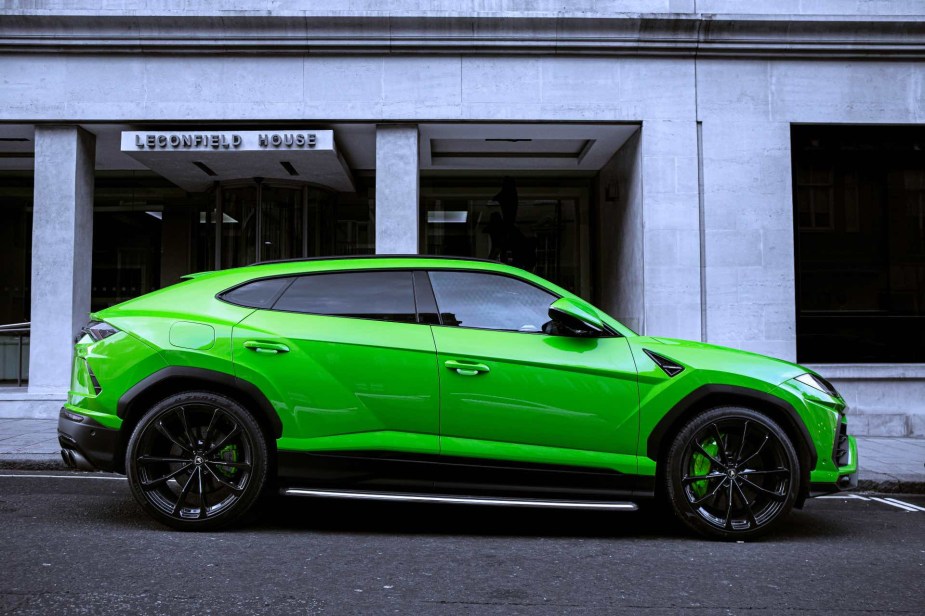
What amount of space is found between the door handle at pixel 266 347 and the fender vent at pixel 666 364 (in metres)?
2.20

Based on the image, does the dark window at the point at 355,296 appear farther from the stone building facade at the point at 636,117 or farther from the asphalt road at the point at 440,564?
the stone building facade at the point at 636,117

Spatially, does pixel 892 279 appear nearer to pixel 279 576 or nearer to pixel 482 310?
pixel 482 310

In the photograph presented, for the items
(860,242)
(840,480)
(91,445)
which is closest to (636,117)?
(860,242)

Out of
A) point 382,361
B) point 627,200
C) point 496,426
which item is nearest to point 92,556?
point 382,361

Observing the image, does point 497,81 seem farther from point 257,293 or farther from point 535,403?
point 535,403

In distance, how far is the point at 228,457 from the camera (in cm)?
465

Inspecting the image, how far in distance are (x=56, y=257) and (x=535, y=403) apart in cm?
858

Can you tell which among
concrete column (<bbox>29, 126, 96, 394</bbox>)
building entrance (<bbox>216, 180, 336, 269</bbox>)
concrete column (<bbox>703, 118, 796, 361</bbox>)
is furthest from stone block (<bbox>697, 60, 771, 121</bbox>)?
concrete column (<bbox>29, 126, 96, 394</bbox>)

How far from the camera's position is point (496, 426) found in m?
4.48

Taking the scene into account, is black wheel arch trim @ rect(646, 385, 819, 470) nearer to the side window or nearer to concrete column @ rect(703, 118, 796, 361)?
the side window

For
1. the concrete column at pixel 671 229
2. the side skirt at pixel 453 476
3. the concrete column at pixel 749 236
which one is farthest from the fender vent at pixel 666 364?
the concrete column at pixel 749 236

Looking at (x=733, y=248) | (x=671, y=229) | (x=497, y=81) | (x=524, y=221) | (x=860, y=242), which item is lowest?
(x=733, y=248)

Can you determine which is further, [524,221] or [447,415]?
[524,221]

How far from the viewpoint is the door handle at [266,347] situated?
4.58 meters
